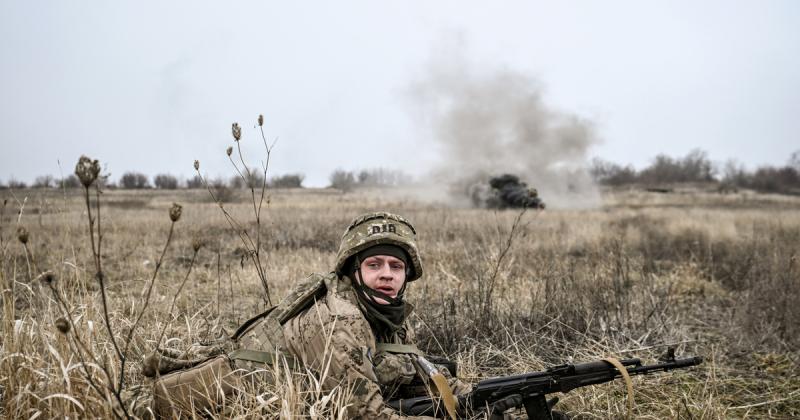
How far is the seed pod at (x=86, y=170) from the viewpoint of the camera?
1.39m

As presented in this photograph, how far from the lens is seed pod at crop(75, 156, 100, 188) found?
139cm

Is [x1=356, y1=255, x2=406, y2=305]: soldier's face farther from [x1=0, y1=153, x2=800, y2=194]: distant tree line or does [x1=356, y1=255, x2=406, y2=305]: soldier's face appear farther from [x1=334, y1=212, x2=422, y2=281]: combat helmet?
[x1=0, y1=153, x2=800, y2=194]: distant tree line

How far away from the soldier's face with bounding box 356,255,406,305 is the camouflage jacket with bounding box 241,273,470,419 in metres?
0.13

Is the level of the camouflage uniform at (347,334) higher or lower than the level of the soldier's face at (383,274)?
lower

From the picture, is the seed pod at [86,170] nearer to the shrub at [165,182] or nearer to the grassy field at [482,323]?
the grassy field at [482,323]

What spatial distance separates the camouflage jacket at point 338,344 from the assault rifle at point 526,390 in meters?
0.21

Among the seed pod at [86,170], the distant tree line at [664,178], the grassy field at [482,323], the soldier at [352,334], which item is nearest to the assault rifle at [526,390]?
the soldier at [352,334]

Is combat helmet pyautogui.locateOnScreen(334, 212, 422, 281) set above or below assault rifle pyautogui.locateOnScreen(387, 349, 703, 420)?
above

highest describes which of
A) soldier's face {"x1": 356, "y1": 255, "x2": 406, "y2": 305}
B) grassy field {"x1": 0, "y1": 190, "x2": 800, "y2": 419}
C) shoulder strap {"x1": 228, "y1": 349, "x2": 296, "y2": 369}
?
soldier's face {"x1": 356, "y1": 255, "x2": 406, "y2": 305}

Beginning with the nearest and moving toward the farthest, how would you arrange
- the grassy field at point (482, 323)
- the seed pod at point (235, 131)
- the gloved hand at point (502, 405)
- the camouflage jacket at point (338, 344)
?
the camouflage jacket at point (338, 344) < the gloved hand at point (502, 405) < the grassy field at point (482, 323) < the seed pod at point (235, 131)

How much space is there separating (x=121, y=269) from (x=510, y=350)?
6501 mm

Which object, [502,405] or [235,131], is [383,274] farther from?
[235,131]

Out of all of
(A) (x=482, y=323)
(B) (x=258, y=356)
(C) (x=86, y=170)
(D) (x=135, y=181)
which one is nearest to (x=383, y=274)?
(B) (x=258, y=356)

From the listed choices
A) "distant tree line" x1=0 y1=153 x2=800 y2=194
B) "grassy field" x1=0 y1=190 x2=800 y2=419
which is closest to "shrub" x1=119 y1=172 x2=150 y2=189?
"distant tree line" x1=0 y1=153 x2=800 y2=194
